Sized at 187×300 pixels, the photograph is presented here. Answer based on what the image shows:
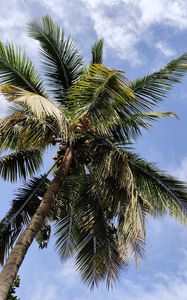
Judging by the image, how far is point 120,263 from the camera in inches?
428

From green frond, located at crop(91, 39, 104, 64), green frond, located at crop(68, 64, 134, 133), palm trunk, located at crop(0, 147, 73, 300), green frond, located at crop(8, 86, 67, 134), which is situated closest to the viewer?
palm trunk, located at crop(0, 147, 73, 300)

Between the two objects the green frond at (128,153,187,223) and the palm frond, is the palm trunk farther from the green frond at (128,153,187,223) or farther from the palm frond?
the green frond at (128,153,187,223)

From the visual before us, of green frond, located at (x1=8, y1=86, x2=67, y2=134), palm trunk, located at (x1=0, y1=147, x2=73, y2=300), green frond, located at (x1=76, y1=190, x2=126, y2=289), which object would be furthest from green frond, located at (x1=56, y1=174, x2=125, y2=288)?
green frond, located at (x1=8, y1=86, x2=67, y2=134)

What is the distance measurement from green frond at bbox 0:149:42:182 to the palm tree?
3 centimetres

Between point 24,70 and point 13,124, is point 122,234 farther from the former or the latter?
point 24,70

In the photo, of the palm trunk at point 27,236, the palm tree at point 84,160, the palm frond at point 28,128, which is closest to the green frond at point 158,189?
the palm tree at point 84,160

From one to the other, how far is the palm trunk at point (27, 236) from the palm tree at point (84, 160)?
0.02 meters

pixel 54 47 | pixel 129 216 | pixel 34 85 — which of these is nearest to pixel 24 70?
pixel 34 85

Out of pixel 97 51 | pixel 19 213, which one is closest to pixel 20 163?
pixel 19 213

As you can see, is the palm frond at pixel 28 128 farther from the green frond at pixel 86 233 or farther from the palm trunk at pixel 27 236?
the green frond at pixel 86 233

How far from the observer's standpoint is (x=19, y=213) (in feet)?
38.0

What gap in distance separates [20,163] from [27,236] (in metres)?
3.97

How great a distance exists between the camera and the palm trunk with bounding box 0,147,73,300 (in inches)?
308

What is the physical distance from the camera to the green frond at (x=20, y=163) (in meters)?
12.4
